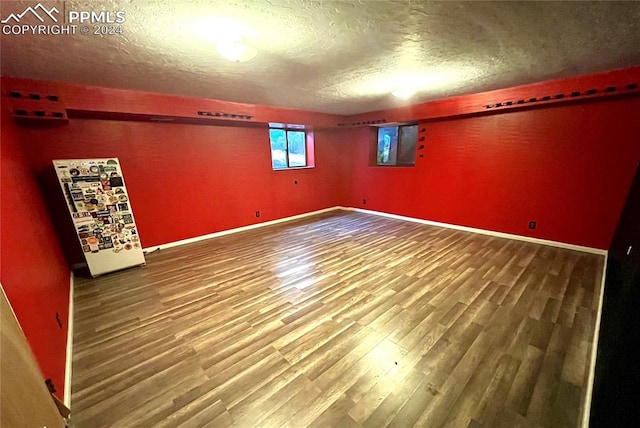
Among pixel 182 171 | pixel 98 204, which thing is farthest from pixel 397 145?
pixel 98 204

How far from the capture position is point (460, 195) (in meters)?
4.43

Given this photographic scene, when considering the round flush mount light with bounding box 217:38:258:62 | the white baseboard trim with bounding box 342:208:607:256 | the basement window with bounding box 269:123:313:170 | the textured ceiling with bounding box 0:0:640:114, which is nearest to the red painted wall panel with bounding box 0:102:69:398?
the textured ceiling with bounding box 0:0:640:114

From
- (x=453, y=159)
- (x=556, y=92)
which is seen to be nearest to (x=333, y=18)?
(x=556, y=92)

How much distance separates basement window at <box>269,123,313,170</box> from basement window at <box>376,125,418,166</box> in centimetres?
177

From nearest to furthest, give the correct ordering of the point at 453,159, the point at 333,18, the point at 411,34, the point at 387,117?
the point at 333,18 < the point at 411,34 < the point at 453,159 < the point at 387,117

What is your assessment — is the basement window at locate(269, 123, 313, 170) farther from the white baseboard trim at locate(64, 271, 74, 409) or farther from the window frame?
the white baseboard trim at locate(64, 271, 74, 409)

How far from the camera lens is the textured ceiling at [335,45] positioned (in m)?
1.51

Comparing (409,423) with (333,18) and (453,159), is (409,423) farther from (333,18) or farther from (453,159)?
(453,159)

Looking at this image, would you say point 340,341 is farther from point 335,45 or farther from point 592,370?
point 335,45

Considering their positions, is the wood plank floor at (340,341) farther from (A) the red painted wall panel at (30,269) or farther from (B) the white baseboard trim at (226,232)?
(B) the white baseboard trim at (226,232)

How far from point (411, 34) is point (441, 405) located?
2.67 metres

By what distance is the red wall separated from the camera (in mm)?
3010

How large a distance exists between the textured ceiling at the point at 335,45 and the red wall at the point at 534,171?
0.76 meters

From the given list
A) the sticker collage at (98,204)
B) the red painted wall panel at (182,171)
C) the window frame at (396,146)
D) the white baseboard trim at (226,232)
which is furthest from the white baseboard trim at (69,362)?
the window frame at (396,146)
